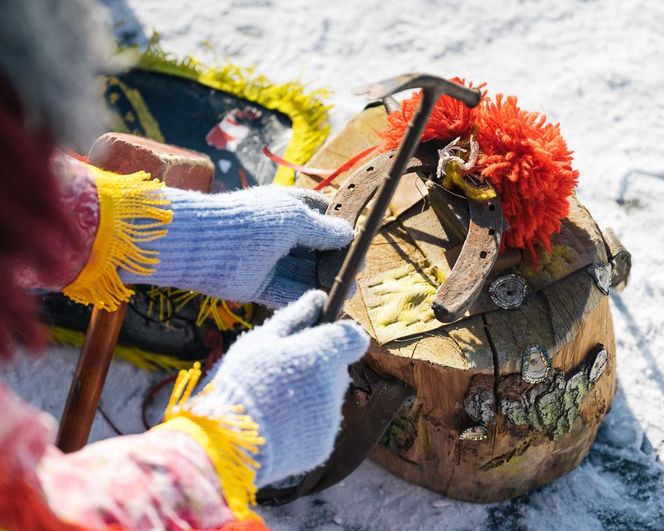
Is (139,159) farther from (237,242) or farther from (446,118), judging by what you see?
(446,118)

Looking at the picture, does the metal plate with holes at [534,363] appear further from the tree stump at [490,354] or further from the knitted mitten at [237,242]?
the knitted mitten at [237,242]

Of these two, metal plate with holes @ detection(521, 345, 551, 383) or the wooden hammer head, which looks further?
the wooden hammer head

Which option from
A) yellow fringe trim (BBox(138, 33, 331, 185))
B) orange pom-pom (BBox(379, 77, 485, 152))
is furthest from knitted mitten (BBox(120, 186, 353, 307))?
yellow fringe trim (BBox(138, 33, 331, 185))

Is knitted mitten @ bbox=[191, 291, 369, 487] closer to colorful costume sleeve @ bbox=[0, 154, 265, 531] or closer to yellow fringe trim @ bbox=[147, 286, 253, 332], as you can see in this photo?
colorful costume sleeve @ bbox=[0, 154, 265, 531]

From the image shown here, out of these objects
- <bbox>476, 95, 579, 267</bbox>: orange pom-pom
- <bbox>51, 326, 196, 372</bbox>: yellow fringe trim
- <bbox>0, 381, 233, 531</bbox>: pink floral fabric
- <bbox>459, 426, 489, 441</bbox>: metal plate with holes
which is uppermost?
<bbox>476, 95, 579, 267</bbox>: orange pom-pom

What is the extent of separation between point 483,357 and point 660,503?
565 millimetres

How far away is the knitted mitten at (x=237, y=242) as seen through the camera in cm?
122

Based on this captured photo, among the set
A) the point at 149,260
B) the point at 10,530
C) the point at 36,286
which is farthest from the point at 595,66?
the point at 10,530

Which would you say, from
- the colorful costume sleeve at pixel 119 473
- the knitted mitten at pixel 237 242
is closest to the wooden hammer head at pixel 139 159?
the knitted mitten at pixel 237 242

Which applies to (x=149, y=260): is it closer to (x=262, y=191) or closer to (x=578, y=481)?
(x=262, y=191)

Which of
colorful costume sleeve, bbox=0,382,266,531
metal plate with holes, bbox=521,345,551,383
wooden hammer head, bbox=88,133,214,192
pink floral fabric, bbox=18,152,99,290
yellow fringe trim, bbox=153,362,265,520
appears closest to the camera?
colorful costume sleeve, bbox=0,382,266,531

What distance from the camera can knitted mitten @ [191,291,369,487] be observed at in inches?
38.2

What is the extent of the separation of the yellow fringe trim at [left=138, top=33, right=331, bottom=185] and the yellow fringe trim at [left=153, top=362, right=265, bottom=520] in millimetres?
1136

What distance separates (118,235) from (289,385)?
40 cm
